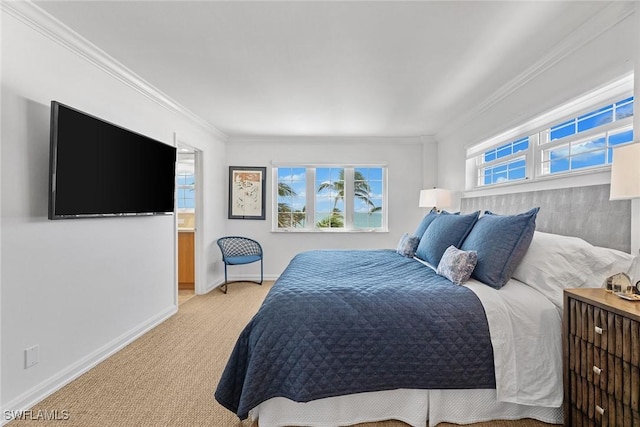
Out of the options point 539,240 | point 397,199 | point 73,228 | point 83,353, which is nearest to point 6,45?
point 73,228

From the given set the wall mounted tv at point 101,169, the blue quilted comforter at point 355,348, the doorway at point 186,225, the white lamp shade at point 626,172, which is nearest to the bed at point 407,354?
the blue quilted comforter at point 355,348

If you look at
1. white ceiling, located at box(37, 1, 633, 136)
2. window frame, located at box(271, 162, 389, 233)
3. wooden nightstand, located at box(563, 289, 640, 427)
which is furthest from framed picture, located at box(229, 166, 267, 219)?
wooden nightstand, located at box(563, 289, 640, 427)

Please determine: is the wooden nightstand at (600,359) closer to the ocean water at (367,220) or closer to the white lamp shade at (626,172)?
the white lamp shade at (626,172)

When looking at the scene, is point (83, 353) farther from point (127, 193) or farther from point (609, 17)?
point (609, 17)

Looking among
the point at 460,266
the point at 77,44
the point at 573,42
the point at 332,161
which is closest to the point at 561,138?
the point at 573,42

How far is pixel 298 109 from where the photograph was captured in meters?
3.79

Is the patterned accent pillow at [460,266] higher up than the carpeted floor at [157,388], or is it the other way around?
the patterned accent pillow at [460,266]

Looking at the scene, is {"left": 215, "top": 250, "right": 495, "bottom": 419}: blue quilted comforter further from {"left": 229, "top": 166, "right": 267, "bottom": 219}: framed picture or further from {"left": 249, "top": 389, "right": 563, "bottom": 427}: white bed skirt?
{"left": 229, "top": 166, "right": 267, "bottom": 219}: framed picture

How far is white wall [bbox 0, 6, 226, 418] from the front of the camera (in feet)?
6.00

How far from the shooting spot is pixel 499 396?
5.58 feet

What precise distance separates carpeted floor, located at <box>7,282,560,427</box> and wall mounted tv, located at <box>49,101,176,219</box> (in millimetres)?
1174

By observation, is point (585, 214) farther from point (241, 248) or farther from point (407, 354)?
point (241, 248)

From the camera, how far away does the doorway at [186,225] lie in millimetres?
4517

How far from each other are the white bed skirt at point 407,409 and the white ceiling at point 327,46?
7.34 ft
